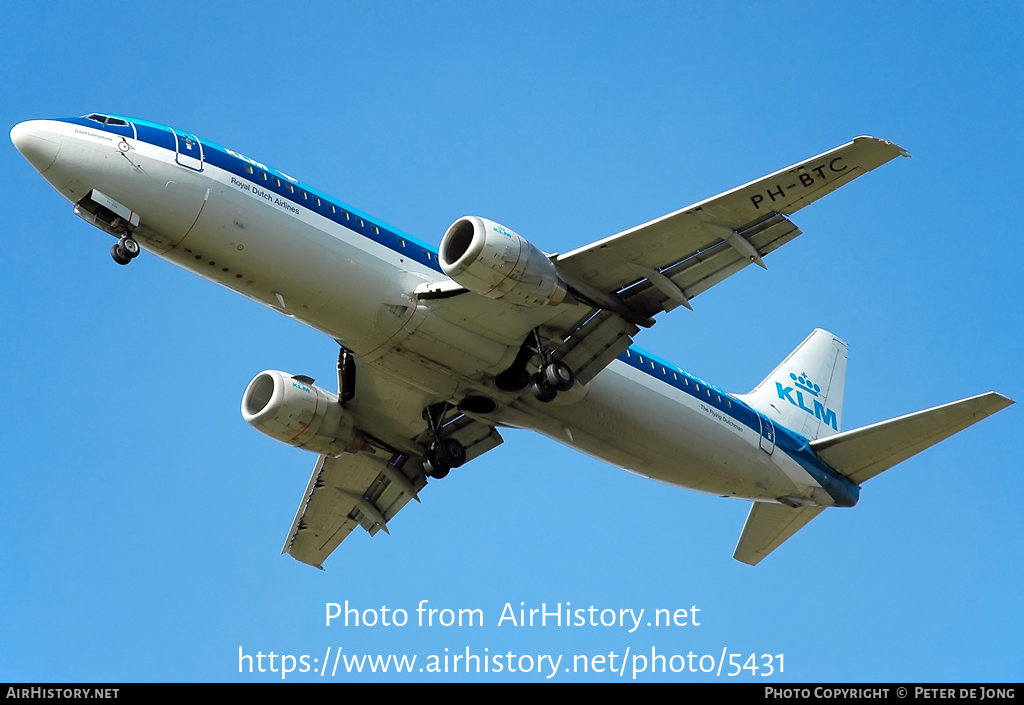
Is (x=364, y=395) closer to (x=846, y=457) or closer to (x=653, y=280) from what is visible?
(x=653, y=280)

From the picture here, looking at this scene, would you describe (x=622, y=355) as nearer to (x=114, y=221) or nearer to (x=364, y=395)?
(x=364, y=395)

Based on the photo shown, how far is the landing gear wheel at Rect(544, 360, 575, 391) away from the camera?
1037 inches

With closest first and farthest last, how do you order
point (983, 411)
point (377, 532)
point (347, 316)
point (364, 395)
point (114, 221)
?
1. point (114, 221)
2. point (347, 316)
3. point (983, 411)
4. point (364, 395)
5. point (377, 532)

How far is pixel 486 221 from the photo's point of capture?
24.1 meters

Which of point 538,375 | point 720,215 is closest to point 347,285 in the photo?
point 538,375

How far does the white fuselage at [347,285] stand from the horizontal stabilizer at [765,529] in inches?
193

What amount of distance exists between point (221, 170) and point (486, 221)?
5752mm

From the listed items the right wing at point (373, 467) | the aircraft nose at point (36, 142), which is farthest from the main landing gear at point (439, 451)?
the aircraft nose at point (36, 142)

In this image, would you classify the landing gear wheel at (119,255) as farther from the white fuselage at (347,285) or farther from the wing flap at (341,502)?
the wing flap at (341,502)
